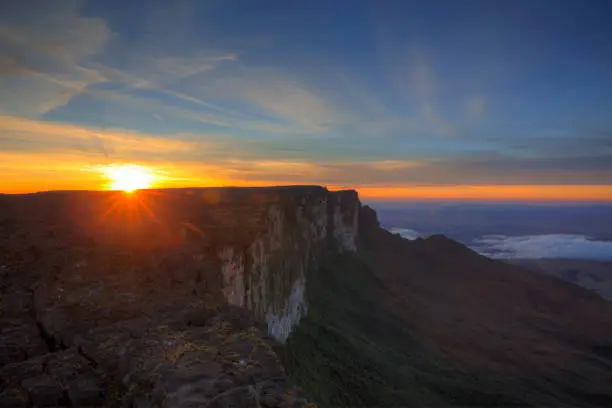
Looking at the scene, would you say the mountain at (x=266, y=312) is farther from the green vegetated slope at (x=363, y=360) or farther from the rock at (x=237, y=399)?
the green vegetated slope at (x=363, y=360)

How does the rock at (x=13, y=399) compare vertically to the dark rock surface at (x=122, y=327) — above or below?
below

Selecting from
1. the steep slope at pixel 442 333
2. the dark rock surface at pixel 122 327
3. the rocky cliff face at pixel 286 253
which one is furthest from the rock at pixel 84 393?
the steep slope at pixel 442 333

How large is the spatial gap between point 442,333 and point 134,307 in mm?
51923

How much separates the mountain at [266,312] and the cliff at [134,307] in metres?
0.07

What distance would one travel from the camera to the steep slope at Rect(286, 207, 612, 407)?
3794 centimetres

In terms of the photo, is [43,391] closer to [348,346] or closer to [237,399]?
[237,399]

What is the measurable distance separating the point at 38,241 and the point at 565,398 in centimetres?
5107

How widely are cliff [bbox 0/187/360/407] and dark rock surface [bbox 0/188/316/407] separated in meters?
0.04

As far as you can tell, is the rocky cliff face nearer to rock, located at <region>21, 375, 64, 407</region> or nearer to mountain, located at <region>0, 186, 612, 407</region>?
mountain, located at <region>0, 186, 612, 407</region>

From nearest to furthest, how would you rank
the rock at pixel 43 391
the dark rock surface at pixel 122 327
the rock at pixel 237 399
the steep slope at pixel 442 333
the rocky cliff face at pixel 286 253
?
the rock at pixel 237 399, the dark rock surface at pixel 122 327, the rock at pixel 43 391, the rocky cliff face at pixel 286 253, the steep slope at pixel 442 333

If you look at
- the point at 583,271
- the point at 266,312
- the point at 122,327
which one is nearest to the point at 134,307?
the point at 122,327

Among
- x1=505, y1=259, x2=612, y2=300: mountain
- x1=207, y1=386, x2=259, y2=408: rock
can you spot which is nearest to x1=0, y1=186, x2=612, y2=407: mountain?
x1=207, y1=386, x2=259, y2=408: rock

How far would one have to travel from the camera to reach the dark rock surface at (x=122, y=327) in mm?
8477

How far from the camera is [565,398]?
145 ft
